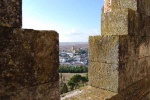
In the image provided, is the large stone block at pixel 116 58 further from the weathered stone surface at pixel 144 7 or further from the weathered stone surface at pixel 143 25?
the weathered stone surface at pixel 144 7

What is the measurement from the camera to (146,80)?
438cm

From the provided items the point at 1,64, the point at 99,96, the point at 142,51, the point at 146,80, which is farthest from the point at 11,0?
the point at 146,80

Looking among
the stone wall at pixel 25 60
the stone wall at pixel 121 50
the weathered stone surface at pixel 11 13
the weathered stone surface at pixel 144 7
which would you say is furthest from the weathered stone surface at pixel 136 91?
the weathered stone surface at pixel 11 13

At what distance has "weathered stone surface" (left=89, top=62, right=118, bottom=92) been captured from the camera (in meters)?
3.40

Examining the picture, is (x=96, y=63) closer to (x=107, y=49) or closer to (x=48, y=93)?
(x=107, y=49)

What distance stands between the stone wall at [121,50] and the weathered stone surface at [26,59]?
5.01 feet

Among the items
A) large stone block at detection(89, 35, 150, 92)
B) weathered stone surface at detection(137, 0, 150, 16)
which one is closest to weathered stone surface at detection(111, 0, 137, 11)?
weathered stone surface at detection(137, 0, 150, 16)

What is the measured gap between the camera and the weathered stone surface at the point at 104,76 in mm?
3402

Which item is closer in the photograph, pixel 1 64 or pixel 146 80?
pixel 1 64

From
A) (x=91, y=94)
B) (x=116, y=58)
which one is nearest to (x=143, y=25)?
(x=116, y=58)

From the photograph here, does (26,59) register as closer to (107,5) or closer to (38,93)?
(38,93)

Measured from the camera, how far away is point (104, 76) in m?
3.57

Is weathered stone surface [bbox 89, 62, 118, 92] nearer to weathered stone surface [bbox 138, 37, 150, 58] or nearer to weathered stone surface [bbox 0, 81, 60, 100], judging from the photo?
weathered stone surface [bbox 138, 37, 150, 58]

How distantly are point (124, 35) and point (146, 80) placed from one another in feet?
4.43
